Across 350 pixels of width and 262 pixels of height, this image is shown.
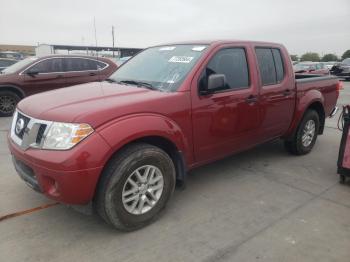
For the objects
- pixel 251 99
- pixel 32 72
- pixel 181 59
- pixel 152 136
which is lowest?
pixel 152 136

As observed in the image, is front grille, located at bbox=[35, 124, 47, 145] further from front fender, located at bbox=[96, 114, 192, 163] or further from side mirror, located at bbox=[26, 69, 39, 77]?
side mirror, located at bbox=[26, 69, 39, 77]

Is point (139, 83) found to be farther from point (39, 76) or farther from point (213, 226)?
point (39, 76)

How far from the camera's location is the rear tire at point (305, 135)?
5.24 m

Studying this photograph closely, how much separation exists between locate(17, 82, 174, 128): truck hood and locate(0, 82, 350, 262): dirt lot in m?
1.08

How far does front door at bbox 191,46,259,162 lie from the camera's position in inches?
141

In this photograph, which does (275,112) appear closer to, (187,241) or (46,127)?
(187,241)

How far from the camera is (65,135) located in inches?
107

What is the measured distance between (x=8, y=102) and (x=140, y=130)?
7.17 m

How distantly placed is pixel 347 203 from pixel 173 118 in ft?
7.27

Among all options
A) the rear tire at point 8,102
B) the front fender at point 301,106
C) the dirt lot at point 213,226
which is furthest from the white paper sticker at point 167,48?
the rear tire at point 8,102

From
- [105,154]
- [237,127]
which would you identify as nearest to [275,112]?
[237,127]

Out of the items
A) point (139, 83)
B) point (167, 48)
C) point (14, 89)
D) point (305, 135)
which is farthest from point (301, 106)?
point (14, 89)

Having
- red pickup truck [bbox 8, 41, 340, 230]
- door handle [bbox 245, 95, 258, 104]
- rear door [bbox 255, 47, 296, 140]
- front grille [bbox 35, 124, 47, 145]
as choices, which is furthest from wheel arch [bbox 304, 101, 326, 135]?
front grille [bbox 35, 124, 47, 145]

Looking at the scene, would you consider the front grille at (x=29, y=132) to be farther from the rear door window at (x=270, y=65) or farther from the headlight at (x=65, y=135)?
the rear door window at (x=270, y=65)
